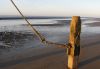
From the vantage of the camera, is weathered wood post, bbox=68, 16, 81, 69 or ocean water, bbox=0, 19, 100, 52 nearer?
weathered wood post, bbox=68, 16, 81, 69

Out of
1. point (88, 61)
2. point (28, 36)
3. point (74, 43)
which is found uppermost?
point (74, 43)

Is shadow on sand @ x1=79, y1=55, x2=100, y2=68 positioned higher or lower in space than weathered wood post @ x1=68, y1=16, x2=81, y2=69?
lower

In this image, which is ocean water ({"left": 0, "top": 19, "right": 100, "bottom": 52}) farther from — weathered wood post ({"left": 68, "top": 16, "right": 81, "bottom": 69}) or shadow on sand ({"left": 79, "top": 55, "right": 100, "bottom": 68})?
weathered wood post ({"left": 68, "top": 16, "right": 81, "bottom": 69})

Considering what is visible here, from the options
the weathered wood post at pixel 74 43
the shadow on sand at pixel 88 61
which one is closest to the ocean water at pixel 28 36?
the shadow on sand at pixel 88 61

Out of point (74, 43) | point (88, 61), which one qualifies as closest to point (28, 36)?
point (88, 61)

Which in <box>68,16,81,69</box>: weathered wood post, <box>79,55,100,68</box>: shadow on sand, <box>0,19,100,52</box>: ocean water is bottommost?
<box>0,19,100,52</box>: ocean water

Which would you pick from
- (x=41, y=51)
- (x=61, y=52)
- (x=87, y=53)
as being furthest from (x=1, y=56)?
(x=87, y=53)

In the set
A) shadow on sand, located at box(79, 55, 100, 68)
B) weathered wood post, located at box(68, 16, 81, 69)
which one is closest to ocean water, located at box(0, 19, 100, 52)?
shadow on sand, located at box(79, 55, 100, 68)

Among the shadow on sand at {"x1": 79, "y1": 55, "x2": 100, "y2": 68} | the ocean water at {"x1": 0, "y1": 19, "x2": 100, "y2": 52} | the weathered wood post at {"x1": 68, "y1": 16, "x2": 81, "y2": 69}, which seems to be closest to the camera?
the weathered wood post at {"x1": 68, "y1": 16, "x2": 81, "y2": 69}

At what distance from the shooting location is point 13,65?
911 cm

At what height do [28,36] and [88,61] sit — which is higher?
[88,61]

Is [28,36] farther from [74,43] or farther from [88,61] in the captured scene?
[74,43]

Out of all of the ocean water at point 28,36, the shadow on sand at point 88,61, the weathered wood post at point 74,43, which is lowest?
the ocean water at point 28,36

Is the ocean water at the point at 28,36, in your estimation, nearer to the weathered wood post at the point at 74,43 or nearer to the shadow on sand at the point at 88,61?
the shadow on sand at the point at 88,61
